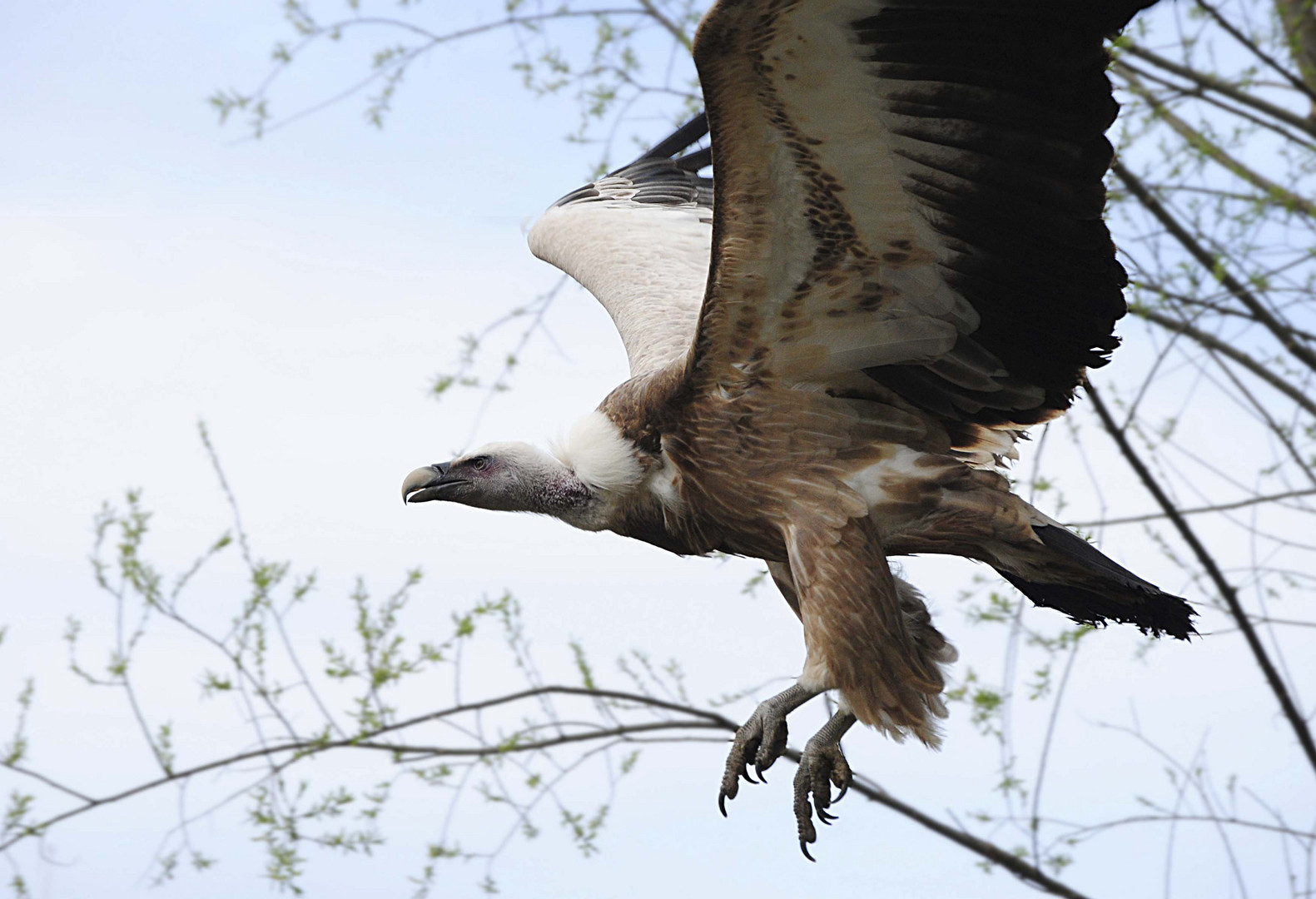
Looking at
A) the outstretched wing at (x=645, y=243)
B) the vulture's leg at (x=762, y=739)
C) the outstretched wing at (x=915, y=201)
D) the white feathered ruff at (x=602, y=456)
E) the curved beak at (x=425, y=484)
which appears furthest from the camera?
the outstretched wing at (x=645, y=243)

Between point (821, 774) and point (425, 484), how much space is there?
1.22m

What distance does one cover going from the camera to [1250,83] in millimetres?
5332

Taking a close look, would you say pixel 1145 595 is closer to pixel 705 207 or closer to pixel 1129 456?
pixel 1129 456

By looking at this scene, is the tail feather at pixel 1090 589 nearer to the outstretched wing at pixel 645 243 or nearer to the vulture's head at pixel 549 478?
the vulture's head at pixel 549 478

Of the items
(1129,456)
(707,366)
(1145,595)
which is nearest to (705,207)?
(1129,456)

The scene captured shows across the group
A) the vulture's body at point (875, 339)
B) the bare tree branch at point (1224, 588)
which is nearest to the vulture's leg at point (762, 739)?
the vulture's body at point (875, 339)

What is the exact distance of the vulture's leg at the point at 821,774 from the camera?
293 cm

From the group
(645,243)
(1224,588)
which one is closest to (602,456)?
(645,243)

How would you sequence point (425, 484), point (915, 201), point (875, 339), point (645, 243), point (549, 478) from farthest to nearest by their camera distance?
point (645, 243)
point (425, 484)
point (549, 478)
point (875, 339)
point (915, 201)

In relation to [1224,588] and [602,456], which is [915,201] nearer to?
[602,456]

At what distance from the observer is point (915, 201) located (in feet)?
8.90

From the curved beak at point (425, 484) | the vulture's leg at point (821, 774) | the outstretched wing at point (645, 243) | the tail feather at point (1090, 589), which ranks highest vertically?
the outstretched wing at point (645, 243)

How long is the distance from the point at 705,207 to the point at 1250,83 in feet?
7.31

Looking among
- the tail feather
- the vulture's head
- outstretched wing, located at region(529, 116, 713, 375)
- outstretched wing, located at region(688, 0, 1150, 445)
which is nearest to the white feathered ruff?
the vulture's head
